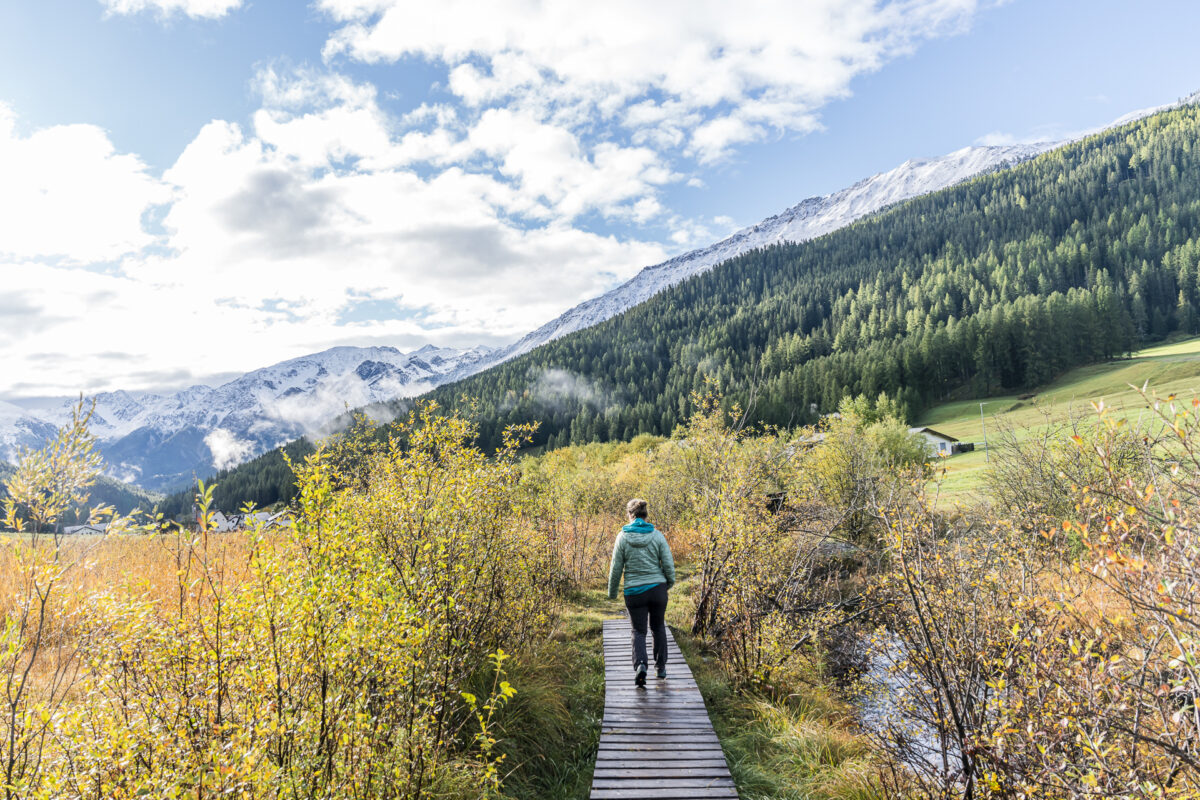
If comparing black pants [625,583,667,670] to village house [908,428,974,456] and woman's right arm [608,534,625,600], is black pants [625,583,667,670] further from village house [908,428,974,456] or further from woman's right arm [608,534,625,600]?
village house [908,428,974,456]

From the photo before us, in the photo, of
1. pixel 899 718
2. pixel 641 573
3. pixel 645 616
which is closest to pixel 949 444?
pixel 899 718

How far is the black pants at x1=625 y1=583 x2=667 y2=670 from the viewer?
7887mm

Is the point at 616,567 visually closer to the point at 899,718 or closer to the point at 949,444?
the point at 899,718

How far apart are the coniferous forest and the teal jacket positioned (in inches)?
2096

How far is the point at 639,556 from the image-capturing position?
783cm

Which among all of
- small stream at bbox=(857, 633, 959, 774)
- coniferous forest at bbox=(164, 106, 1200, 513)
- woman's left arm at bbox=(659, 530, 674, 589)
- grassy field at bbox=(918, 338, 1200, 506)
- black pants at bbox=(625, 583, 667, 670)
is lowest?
small stream at bbox=(857, 633, 959, 774)

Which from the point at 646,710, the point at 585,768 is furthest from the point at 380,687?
the point at 646,710

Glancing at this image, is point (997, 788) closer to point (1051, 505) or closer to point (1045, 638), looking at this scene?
point (1045, 638)

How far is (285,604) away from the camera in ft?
12.2

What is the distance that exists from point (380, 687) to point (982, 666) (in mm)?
5673

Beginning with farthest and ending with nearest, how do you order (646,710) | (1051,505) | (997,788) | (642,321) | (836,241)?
(836,241)
(642,321)
(1051,505)
(646,710)
(997,788)

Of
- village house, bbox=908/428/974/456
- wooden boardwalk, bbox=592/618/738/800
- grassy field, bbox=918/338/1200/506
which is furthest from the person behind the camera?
village house, bbox=908/428/974/456

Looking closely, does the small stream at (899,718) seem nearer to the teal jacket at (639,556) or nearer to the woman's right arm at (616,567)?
the teal jacket at (639,556)

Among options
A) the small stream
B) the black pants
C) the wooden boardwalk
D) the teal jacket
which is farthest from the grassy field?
the teal jacket
